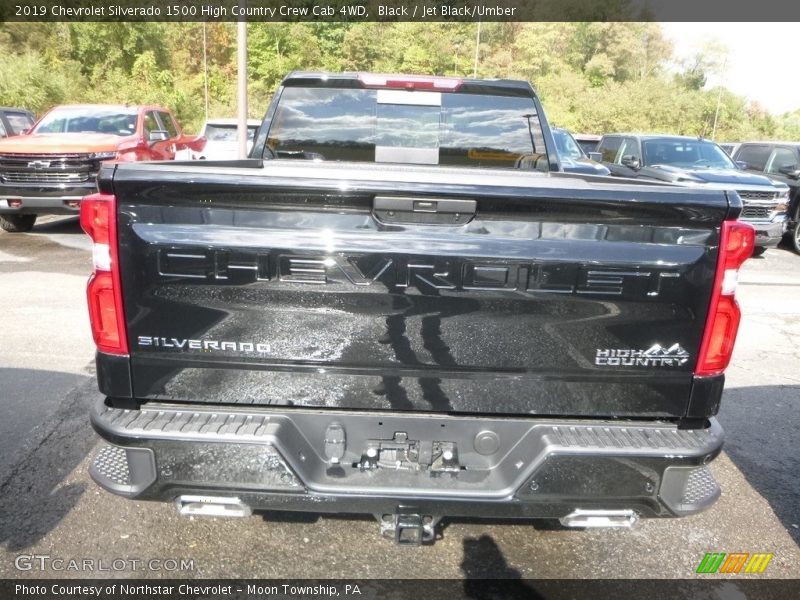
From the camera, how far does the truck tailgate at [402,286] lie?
2.15m

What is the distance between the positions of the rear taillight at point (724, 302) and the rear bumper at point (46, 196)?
981cm

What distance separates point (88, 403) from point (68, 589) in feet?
6.64

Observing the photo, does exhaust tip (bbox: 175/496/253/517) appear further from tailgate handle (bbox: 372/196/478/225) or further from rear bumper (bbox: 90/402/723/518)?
tailgate handle (bbox: 372/196/478/225)

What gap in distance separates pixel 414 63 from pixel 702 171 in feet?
133

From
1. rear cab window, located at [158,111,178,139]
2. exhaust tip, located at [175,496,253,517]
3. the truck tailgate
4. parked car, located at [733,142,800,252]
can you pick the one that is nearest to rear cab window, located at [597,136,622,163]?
parked car, located at [733,142,800,252]

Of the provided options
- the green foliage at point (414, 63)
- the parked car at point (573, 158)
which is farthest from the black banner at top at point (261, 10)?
the parked car at point (573, 158)

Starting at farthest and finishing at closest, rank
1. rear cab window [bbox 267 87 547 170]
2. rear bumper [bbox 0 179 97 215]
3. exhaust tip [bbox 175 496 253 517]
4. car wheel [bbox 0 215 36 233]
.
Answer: car wheel [bbox 0 215 36 233]
rear bumper [bbox 0 179 97 215]
rear cab window [bbox 267 87 547 170]
exhaust tip [bbox 175 496 253 517]

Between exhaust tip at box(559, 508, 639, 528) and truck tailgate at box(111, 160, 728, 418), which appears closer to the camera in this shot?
truck tailgate at box(111, 160, 728, 418)

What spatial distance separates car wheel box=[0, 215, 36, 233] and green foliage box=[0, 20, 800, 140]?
80.2 feet

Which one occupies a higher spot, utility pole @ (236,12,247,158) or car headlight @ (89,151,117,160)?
utility pole @ (236,12,247,158)

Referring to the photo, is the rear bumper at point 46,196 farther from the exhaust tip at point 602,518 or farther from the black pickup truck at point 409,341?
the exhaust tip at point 602,518

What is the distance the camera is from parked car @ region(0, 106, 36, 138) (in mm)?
13555

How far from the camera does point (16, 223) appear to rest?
1107 centimetres

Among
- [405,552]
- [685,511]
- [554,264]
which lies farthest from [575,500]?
[405,552]
